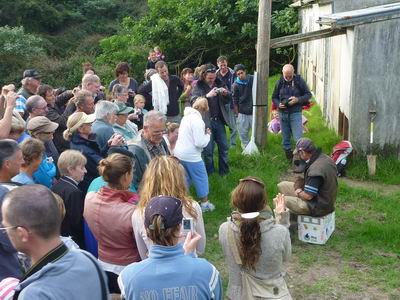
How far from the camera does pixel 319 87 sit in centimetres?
1442

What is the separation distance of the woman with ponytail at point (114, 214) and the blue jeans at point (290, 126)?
5959mm

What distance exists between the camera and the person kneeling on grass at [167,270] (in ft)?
9.05

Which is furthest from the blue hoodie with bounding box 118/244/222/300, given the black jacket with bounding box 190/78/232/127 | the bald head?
the bald head

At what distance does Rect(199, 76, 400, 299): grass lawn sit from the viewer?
5680 millimetres

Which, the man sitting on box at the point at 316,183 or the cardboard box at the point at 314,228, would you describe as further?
the cardboard box at the point at 314,228

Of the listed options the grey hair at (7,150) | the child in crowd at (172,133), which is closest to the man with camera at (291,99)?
the child in crowd at (172,133)

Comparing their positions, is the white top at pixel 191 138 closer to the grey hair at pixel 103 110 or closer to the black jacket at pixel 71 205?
the grey hair at pixel 103 110

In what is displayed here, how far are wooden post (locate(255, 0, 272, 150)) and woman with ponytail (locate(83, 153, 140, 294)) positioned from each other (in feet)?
20.8

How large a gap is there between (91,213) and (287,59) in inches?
710

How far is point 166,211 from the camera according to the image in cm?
287

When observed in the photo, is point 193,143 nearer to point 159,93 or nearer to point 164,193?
point 159,93

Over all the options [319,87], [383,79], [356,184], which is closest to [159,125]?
[356,184]

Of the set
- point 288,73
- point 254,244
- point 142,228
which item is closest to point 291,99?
point 288,73

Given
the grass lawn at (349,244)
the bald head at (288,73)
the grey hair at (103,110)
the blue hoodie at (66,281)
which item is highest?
the bald head at (288,73)
